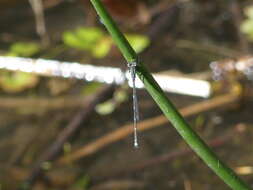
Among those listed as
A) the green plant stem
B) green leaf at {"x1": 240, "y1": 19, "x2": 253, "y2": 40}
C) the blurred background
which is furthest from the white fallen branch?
the green plant stem

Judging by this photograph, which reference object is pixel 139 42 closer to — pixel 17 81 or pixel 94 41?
pixel 94 41

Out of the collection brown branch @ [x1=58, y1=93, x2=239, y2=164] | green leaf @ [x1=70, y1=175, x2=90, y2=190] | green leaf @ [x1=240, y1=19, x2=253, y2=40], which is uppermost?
green leaf @ [x1=240, y1=19, x2=253, y2=40]

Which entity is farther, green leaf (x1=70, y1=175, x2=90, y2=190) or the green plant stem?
green leaf (x1=70, y1=175, x2=90, y2=190)

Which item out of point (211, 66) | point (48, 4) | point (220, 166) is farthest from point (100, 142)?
point (220, 166)

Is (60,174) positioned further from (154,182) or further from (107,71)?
(107,71)

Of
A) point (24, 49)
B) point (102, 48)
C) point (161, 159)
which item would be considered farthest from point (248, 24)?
point (24, 49)

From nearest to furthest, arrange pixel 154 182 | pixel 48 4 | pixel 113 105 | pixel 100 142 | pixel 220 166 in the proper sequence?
pixel 220 166 < pixel 154 182 < pixel 100 142 < pixel 113 105 < pixel 48 4

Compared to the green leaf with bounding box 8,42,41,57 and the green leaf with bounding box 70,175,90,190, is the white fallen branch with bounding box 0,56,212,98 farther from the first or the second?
the green leaf with bounding box 70,175,90,190
